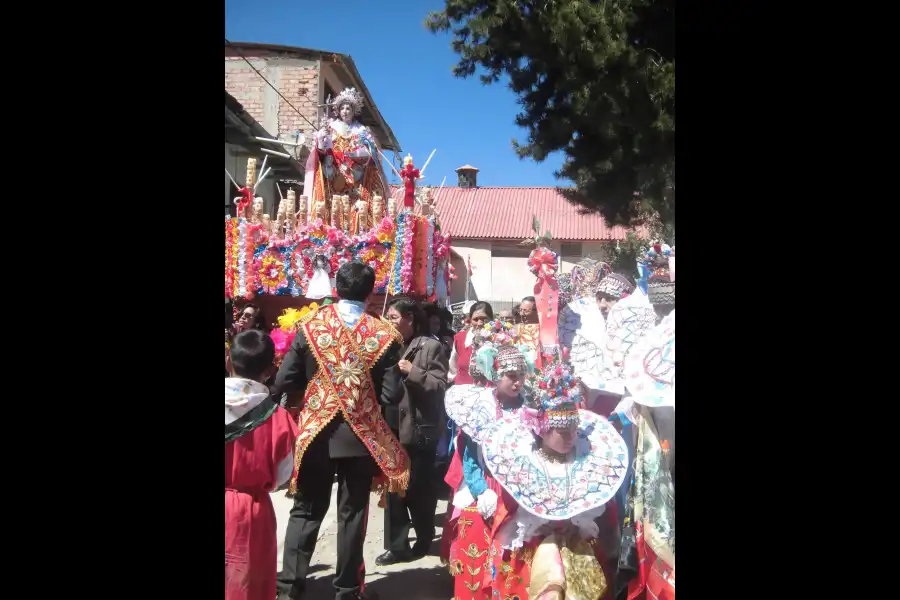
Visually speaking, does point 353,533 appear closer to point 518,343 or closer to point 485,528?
point 485,528

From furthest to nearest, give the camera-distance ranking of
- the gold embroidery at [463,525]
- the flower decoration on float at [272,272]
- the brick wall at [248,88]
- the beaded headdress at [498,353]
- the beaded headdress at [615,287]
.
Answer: the brick wall at [248,88]
the flower decoration on float at [272,272]
the beaded headdress at [615,287]
the gold embroidery at [463,525]
the beaded headdress at [498,353]

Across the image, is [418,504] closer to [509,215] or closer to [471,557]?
[471,557]

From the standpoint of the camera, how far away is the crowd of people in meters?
2.65

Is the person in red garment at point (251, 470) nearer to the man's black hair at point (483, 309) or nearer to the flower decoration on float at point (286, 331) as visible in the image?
the man's black hair at point (483, 309)

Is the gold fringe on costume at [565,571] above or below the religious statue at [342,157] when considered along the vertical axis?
below

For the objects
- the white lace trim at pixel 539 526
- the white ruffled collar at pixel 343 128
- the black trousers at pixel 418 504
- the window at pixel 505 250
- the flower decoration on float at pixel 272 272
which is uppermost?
the white ruffled collar at pixel 343 128

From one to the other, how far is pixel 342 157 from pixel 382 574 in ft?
14.8

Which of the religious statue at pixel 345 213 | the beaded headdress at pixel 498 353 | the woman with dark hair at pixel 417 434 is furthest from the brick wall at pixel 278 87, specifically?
the beaded headdress at pixel 498 353

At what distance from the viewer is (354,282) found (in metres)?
3.46

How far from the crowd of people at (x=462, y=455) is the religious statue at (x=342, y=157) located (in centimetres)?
327

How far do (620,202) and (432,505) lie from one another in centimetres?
436

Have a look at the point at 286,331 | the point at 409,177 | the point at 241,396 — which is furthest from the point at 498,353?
the point at 409,177

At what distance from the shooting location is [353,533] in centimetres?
337

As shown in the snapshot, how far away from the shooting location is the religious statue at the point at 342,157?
23.7 ft
